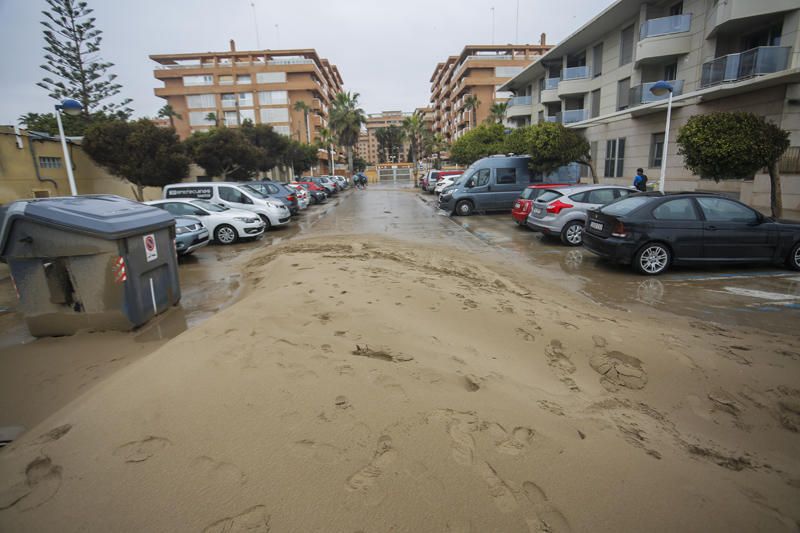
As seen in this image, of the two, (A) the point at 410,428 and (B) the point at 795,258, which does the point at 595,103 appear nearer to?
(B) the point at 795,258

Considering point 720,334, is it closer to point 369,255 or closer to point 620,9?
point 369,255

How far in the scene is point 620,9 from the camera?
2186 centimetres

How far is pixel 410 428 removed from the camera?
7.40ft

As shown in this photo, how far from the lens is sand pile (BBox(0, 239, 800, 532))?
1771 mm

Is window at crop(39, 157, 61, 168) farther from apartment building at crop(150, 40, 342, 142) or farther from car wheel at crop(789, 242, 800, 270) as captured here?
apartment building at crop(150, 40, 342, 142)

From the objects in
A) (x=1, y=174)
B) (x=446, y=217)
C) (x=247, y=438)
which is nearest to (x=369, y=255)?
(x=247, y=438)

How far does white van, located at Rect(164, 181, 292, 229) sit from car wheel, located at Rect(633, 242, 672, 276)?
11.5 metres

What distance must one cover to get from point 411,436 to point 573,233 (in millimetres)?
9978

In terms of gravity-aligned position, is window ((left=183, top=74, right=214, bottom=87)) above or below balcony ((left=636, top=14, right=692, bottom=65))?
above

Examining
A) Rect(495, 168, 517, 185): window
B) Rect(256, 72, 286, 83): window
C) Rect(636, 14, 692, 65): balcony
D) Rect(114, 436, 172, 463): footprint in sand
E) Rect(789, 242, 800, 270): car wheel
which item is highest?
Rect(256, 72, 286, 83): window

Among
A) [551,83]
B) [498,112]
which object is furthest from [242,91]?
[551,83]

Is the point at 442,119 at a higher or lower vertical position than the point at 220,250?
higher

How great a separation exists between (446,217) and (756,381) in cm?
1481

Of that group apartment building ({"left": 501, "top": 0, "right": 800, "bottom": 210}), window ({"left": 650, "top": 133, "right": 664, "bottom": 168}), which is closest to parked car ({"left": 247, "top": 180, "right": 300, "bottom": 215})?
apartment building ({"left": 501, "top": 0, "right": 800, "bottom": 210})
